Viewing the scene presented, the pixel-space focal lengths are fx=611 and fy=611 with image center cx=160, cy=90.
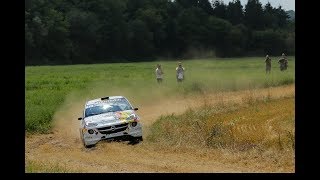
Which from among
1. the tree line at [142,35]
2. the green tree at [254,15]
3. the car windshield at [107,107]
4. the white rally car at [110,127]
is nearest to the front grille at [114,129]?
the white rally car at [110,127]

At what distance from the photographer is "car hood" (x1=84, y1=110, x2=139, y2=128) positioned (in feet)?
58.4

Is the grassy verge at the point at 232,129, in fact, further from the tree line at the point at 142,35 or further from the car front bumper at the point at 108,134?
the tree line at the point at 142,35

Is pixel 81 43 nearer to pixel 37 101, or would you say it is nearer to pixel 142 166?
pixel 37 101

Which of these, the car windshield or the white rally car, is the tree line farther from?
the white rally car

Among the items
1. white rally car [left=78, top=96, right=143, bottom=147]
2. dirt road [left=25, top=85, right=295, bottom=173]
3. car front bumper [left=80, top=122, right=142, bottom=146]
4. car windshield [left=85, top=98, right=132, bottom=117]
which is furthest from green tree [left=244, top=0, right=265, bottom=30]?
car front bumper [left=80, top=122, right=142, bottom=146]

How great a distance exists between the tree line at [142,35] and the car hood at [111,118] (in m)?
82.3

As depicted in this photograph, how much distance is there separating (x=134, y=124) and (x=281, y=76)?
27310mm

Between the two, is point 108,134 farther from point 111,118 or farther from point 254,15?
point 254,15

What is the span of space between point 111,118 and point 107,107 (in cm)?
111

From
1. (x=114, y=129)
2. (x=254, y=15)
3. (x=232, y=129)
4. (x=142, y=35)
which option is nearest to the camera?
(x=114, y=129)

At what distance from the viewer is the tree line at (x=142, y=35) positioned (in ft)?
331

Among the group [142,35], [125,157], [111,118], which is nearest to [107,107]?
[111,118]

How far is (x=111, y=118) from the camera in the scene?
18000 mm

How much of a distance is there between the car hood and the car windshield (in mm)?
397
